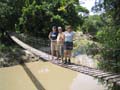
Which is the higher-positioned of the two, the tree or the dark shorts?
A: the tree

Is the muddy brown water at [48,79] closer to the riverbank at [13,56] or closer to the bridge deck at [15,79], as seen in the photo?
the bridge deck at [15,79]

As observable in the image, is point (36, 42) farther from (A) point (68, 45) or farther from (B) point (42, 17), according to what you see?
(A) point (68, 45)

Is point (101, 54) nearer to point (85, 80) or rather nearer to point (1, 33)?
point (85, 80)

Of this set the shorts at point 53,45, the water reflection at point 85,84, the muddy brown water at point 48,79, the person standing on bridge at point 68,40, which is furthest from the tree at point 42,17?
the person standing on bridge at point 68,40

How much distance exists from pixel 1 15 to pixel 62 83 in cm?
856

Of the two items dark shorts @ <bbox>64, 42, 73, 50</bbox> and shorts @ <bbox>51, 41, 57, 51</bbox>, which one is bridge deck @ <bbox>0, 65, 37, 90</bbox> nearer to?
shorts @ <bbox>51, 41, 57, 51</bbox>

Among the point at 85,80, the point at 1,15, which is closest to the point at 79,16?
the point at 1,15

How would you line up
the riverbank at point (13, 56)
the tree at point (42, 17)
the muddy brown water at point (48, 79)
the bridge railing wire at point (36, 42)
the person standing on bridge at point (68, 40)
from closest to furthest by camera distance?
the person standing on bridge at point (68, 40) < the muddy brown water at point (48, 79) < the riverbank at point (13, 56) < the bridge railing wire at point (36, 42) < the tree at point (42, 17)

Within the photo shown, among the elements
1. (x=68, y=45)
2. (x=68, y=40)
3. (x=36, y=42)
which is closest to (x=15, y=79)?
(x=68, y=45)

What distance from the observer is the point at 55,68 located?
1156 centimetres

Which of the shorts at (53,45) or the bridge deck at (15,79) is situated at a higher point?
the shorts at (53,45)

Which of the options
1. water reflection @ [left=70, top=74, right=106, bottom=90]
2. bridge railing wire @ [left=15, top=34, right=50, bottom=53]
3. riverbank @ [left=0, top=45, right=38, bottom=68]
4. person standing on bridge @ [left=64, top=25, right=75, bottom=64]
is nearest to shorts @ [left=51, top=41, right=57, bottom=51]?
water reflection @ [left=70, top=74, right=106, bottom=90]

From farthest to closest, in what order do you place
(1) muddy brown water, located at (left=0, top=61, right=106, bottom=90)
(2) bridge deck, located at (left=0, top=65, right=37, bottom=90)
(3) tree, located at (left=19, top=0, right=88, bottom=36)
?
(3) tree, located at (left=19, top=0, right=88, bottom=36), (2) bridge deck, located at (left=0, top=65, right=37, bottom=90), (1) muddy brown water, located at (left=0, top=61, right=106, bottom=90)

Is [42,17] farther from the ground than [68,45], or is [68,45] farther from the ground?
[42,17]
